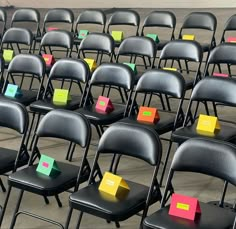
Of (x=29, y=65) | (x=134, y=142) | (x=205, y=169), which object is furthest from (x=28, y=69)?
(x=205, y=169)

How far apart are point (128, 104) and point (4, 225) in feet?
5.11

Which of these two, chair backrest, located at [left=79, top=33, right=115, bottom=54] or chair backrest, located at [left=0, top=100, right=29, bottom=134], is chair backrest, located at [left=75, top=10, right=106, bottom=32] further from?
chair backrest, located at [left=0, top=100, right=29, bottom=134]

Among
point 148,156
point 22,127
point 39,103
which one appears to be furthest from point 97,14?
point 148,156

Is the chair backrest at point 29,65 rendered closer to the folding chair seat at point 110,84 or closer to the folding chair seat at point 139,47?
the folding chair seat at point 110,84

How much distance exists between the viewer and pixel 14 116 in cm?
386

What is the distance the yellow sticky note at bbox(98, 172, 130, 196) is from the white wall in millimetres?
10055

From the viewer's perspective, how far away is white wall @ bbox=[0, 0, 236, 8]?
41.4 ft

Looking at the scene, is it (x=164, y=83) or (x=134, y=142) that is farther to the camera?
(x=164, y=83)

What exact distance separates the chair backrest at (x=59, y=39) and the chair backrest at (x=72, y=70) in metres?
1.16

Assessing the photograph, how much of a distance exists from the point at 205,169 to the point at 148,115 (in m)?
1.37

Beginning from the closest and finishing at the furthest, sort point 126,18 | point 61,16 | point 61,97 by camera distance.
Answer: point 61,97 < point 126,18 < point 61,16

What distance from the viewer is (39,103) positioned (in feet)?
16.0

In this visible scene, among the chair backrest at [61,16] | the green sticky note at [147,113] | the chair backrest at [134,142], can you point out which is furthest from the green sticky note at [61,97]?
the chair backrest at [61,16]

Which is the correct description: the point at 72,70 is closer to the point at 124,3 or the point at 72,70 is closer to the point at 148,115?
the point at 148,115
